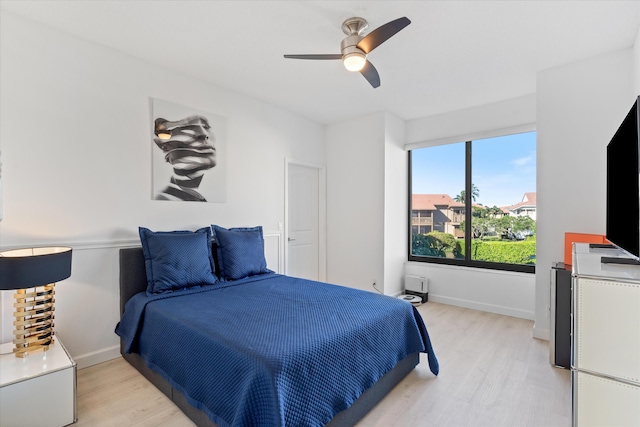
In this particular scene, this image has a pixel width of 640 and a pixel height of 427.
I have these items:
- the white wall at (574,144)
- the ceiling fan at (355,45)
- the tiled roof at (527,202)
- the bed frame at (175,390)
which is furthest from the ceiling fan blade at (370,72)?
the tiled roof at (527,202)

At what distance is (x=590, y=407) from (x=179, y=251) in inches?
105

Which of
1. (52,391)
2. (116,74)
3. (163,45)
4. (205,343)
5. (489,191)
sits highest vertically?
(163,45)

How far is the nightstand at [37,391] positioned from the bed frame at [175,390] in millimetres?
493

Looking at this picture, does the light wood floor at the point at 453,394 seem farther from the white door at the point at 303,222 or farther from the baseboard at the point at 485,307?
the white door at the point at 303,222

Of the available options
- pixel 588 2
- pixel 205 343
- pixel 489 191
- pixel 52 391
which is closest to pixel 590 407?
pixel 205 343

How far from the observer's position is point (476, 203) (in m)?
4.12

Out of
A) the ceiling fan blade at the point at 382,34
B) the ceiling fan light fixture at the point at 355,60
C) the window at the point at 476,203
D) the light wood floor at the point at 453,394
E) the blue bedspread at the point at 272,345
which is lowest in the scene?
the light wood floor at the point at 453,394

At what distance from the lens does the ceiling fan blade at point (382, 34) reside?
73.5 inches

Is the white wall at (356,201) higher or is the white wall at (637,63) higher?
the white wall at (637,63)

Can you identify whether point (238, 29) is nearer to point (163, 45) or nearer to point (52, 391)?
point (163, 45)

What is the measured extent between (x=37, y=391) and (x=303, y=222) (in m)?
3.25

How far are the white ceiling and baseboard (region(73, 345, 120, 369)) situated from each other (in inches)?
100

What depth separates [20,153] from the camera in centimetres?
222

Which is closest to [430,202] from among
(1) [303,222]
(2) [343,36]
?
(1) [303,222]
